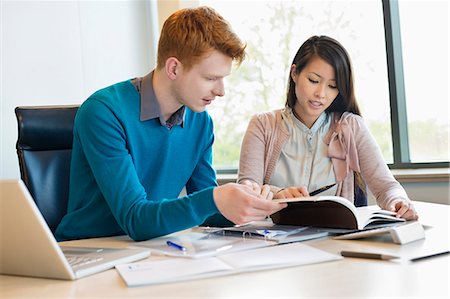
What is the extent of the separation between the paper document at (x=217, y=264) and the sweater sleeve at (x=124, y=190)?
203mm

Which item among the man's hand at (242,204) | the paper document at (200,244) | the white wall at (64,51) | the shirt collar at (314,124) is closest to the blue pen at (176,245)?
the paper document at (200,244)

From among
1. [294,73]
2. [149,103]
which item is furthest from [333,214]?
[294,73]

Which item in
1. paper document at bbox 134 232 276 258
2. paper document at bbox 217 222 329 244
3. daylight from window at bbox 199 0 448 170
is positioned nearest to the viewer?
paper document at bbox 134 232 276 258

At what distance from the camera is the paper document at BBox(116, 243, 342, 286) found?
115cm

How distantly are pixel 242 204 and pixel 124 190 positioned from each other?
1.11 ft

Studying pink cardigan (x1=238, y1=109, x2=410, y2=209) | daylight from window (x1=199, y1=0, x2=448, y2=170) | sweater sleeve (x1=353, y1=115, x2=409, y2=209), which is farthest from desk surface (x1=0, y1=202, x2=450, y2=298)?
daylight from window (x1=199, y1=0, x2=448, y2=170)

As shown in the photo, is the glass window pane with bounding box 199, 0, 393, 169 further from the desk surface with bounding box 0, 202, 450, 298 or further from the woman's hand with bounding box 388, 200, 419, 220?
the desk surface with bounding box 0, 202, 450, 298

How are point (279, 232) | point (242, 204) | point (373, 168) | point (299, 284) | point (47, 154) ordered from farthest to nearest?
point (373, 168), point (47, 154), point (279, 232), point (242, 204), point (299, 284)

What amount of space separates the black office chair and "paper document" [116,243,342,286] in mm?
835

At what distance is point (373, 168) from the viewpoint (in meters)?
2.25

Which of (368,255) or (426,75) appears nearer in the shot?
(368,255)

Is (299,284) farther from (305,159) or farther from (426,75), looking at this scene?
(426,75)

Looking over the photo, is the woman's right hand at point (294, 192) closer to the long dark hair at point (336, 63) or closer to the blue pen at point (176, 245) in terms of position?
the blue pen at point (176, 245)

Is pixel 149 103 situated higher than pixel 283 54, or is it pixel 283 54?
pixel 283 54
